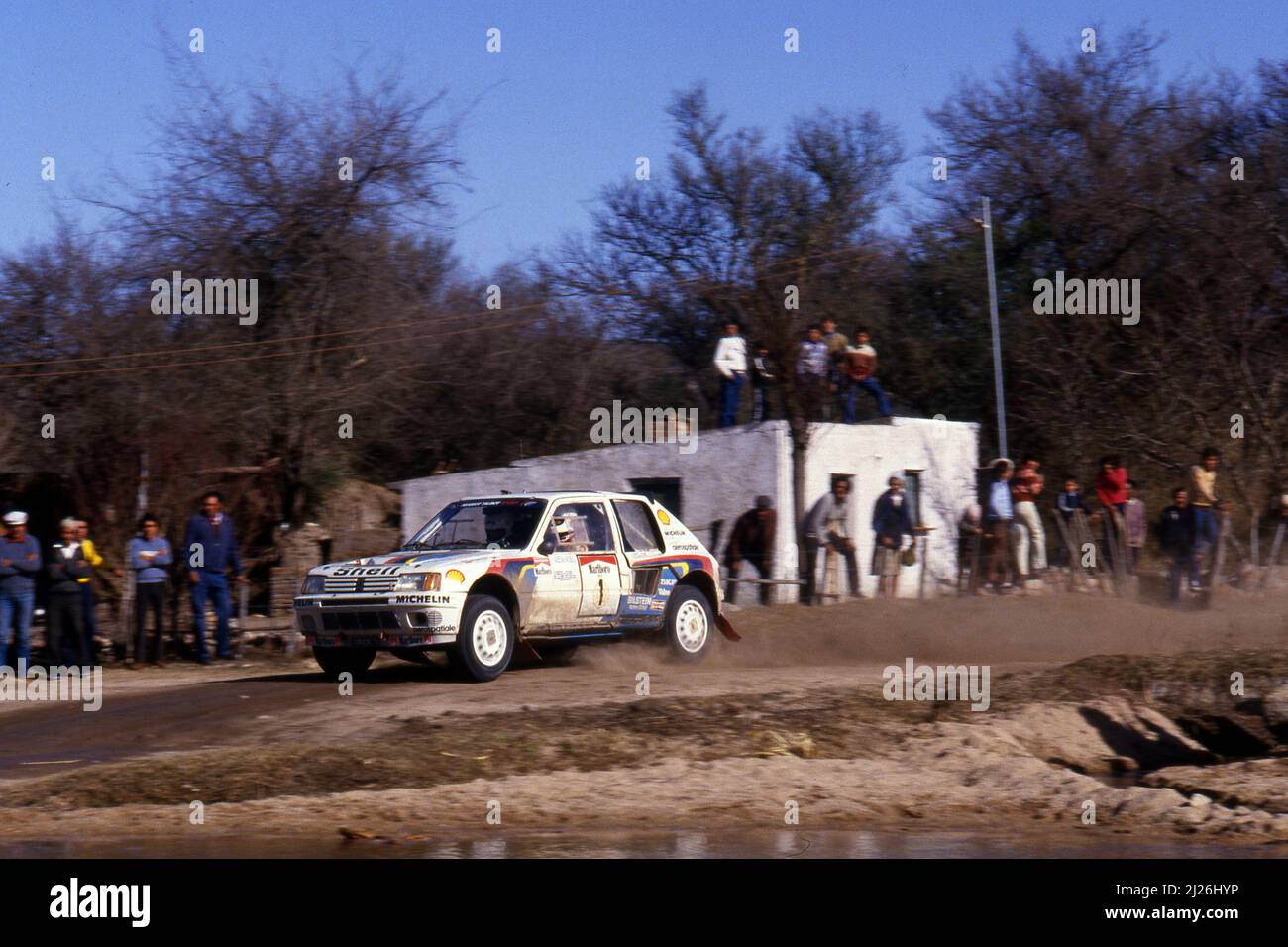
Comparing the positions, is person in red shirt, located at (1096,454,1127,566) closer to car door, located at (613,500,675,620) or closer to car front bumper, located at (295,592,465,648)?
car door, located at (613,500,675,620)

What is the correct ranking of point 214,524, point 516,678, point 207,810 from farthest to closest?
point 214,524
point 516,678
point 207,810

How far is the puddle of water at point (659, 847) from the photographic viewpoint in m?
7.07

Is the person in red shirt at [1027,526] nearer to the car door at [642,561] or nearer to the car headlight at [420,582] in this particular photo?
the car door at [642,561]

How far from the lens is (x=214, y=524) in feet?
52.9

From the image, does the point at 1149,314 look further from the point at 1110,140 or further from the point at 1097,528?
the point at 1097,528

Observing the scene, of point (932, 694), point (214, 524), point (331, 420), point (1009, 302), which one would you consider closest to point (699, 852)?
point (932, 694)

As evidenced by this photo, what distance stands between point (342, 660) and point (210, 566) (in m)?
3.39

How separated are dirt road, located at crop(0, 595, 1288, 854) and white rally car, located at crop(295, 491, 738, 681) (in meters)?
0.40

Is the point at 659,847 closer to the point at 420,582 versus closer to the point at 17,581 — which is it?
the point at 420,582

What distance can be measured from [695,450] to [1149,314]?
10.1 metres

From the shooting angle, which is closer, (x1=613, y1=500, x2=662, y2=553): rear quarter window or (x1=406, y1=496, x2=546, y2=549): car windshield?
(x1=406, y1=496, x2=546, y2=549): car windshield

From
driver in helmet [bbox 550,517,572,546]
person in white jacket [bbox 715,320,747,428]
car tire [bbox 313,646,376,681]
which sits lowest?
car tire [bbox 313,646,376,681]

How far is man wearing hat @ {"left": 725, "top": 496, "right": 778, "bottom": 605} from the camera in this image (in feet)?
61.9

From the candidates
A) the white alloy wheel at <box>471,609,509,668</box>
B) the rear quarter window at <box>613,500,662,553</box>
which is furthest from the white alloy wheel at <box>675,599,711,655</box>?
the white alloy wheel at <box>471,609,509,668</box>
